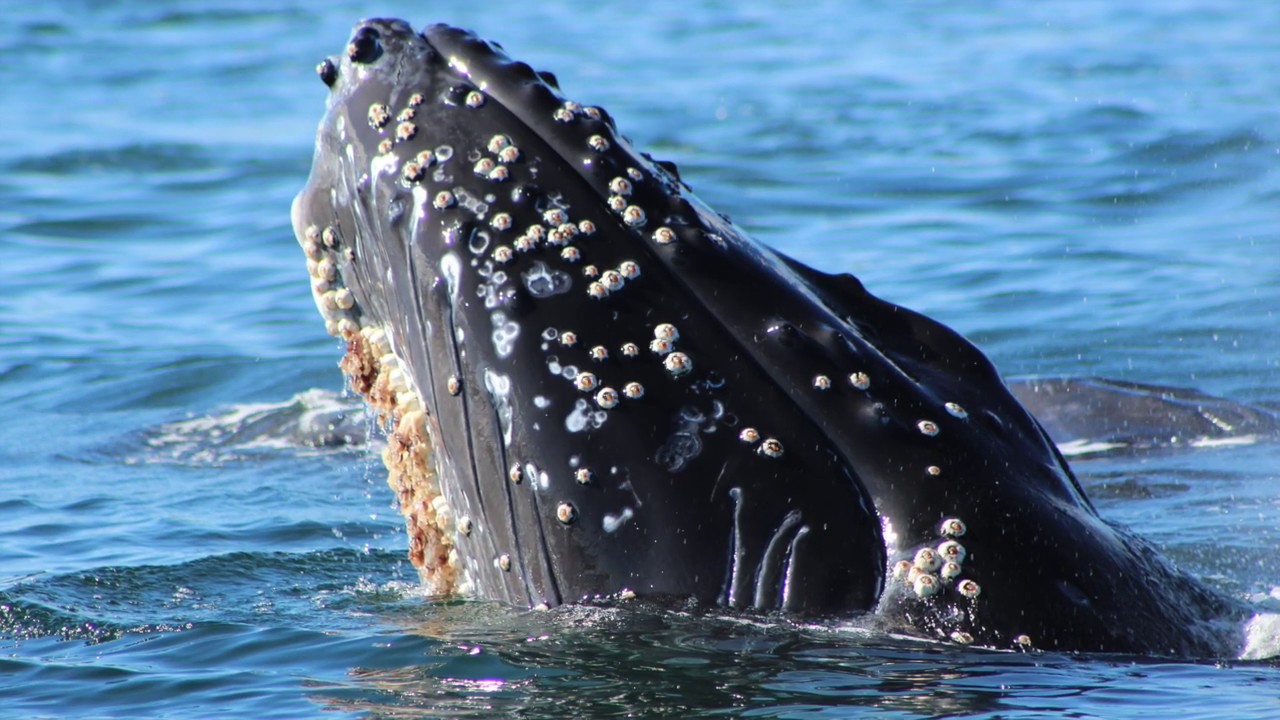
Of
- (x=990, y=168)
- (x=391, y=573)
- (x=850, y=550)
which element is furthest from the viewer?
(x=990, y=168)

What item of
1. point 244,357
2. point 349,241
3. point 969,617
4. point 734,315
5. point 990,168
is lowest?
point 969,617

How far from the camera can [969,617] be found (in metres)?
4.14

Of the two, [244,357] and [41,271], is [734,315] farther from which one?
[41,271]

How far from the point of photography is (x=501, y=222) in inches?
175

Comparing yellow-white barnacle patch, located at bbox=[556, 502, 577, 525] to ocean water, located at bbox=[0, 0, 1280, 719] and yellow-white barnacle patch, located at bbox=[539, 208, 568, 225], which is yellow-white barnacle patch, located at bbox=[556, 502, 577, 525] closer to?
ocean water, located at bbox=[0, 0, 1280, 719]

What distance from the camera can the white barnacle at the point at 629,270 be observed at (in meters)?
4.38

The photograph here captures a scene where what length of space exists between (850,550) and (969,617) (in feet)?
1.08

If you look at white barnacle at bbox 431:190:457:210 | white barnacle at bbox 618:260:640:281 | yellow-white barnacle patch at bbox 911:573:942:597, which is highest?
white barnacle at bbox 431:190:457:210

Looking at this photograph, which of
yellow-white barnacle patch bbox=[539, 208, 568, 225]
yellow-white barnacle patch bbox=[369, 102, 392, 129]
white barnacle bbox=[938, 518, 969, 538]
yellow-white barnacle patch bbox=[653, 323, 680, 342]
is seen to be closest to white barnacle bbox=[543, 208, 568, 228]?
yellow-white barnacle patch bbox=[539, 208, 568, 225]

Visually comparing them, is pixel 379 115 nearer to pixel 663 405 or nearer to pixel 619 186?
pixel 619 186

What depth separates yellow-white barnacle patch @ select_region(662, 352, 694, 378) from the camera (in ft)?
14.0

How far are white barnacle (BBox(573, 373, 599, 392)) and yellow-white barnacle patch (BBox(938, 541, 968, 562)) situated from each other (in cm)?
94

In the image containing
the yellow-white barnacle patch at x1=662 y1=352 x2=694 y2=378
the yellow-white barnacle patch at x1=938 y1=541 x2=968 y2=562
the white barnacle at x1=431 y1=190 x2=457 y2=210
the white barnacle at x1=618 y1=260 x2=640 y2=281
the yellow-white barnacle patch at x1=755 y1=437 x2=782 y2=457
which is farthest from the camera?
the white barnacle at x1=431 y1=190 x2=457 y2=210

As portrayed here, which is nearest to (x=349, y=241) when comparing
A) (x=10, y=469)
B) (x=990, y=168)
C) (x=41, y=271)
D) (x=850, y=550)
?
(x=850, y=550)
